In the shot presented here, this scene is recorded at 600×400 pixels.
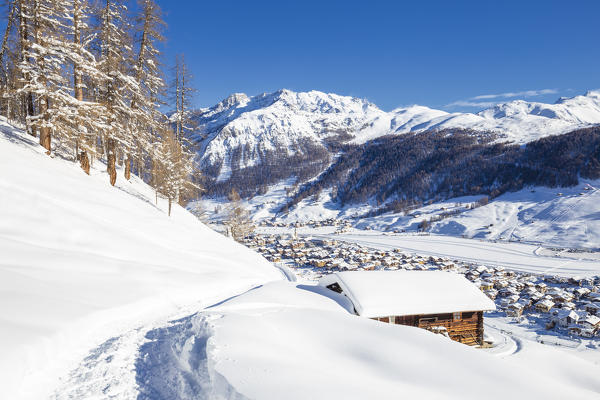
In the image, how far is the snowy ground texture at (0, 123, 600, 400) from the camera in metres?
5.02

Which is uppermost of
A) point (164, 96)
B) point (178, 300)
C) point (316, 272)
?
point (164, 96)

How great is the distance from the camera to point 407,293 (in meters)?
14.7

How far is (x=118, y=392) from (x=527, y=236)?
340 ft

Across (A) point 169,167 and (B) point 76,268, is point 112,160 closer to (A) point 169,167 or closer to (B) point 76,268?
(A) point 169,167

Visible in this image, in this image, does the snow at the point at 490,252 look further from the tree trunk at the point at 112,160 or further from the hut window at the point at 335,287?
the tree trunk at the point at 112,160

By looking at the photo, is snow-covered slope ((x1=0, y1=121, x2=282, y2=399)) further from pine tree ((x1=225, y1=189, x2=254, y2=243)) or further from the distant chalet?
pine tree ((x1=225, y1=189, x2=254, y2=243))

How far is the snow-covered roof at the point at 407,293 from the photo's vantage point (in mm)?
13768

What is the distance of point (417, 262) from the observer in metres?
59.8

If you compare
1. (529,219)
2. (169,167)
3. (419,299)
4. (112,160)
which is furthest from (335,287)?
(529,219)

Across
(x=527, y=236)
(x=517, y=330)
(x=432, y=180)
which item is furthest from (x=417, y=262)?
(x=432, y=180)

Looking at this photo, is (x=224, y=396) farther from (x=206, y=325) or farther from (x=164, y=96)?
(x=164, y=96)

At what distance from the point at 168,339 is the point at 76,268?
4166 mm

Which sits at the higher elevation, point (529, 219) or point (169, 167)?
point (169, 167)

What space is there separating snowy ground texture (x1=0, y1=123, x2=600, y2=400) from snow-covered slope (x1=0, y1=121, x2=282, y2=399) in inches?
1.5
